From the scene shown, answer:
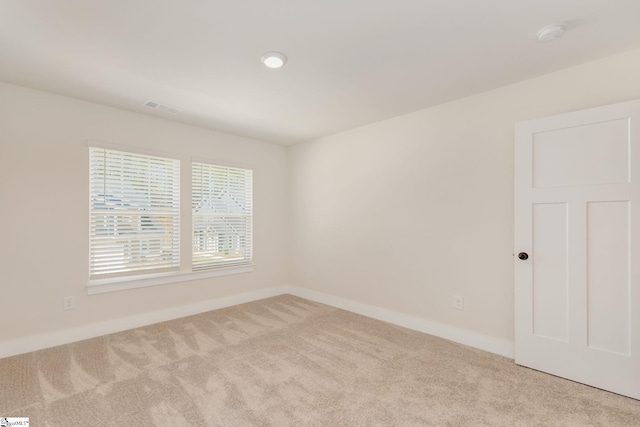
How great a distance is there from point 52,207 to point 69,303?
0.98 metres

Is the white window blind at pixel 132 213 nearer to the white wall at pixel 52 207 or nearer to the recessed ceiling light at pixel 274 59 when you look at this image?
the white wall at pixel 52 207

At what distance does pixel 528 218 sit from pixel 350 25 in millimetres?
2074

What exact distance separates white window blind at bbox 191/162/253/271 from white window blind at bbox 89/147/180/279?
278 mm

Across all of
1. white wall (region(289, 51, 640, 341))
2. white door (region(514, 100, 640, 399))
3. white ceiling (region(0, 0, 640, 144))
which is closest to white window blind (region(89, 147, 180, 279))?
white ceiling (region(0, 0, 640, 144))

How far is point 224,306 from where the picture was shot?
419cm

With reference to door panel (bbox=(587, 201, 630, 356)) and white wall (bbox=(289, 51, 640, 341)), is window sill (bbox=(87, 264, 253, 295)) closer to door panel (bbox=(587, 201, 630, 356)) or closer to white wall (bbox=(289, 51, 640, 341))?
white wall (bbox=(289, 51, 640, 341))

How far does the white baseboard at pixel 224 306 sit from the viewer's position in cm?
277

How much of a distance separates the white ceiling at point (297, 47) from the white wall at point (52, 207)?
26cm

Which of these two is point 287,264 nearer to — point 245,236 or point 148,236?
point 245,236

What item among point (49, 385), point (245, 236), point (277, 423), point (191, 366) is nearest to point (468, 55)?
point (277, 423)

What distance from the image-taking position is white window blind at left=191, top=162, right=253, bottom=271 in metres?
4.03

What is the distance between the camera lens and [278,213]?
4957 millimetres

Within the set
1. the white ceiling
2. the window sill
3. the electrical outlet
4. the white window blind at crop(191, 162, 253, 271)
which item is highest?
the white ceiling

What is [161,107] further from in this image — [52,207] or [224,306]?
[224,306]
